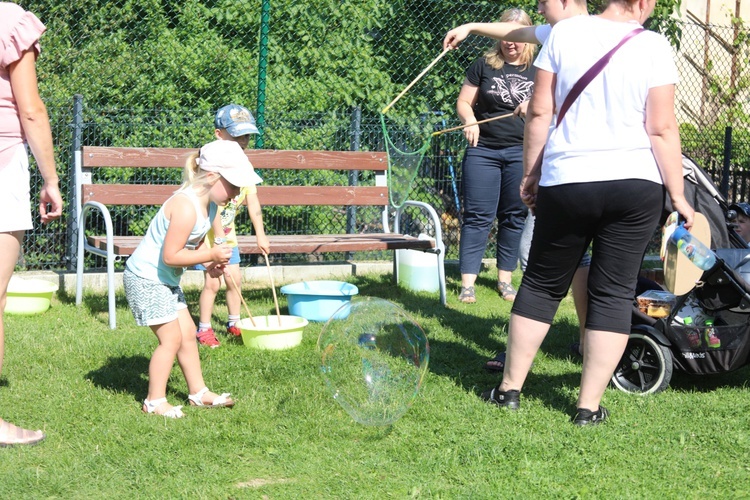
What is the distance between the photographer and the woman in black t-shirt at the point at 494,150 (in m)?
6.41

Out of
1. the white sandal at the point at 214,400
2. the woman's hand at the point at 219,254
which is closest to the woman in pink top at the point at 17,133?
the woman's hand at the point at 219,254

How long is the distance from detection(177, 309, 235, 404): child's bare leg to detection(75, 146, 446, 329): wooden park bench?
5.59ft

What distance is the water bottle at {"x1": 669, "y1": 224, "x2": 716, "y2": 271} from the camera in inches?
158

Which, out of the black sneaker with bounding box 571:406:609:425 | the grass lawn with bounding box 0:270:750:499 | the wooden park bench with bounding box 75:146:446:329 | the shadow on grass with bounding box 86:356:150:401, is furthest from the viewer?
the wooden park bench with bounding box 75:146:446:329

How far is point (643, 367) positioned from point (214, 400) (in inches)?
84.1

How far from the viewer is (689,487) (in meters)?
3.38

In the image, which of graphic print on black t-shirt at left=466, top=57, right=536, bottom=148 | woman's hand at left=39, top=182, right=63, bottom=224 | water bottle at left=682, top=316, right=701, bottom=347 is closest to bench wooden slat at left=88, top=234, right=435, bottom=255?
graphic print on black t-shirt at left=466, top=57, right=536, bottom=148

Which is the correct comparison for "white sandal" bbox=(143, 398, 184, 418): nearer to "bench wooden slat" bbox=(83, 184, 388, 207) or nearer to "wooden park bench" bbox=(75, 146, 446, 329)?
"wooden park bench" bbox=(75, 146, 446, 329)

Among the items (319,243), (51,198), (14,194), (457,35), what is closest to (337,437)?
(51,198)

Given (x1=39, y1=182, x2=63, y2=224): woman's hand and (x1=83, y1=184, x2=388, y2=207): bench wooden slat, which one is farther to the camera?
(x1=83, y1=184, x2=388, y2=207): bench wooden slat

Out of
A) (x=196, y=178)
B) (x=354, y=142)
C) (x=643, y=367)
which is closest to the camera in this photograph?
(x=196, y=178)

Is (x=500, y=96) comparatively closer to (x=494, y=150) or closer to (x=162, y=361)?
(x=494, y=150)

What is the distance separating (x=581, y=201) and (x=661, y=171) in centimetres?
36

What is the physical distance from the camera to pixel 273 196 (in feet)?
23.1
